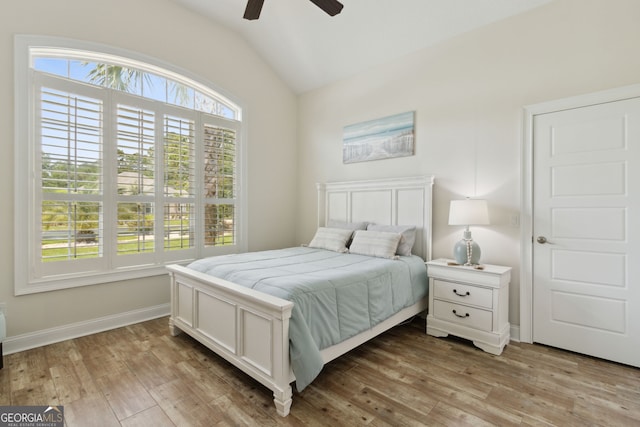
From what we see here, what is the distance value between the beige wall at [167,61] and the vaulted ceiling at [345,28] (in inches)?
11.1

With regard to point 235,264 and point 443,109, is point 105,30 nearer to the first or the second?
point 235,264

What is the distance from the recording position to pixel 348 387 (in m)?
2.11

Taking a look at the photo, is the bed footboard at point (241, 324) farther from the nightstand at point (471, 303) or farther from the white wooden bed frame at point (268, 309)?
the nightstand at point (471, 303)

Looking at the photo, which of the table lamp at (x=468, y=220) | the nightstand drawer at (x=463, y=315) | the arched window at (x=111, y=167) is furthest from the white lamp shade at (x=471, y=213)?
the arched window at (x=111, y=167)

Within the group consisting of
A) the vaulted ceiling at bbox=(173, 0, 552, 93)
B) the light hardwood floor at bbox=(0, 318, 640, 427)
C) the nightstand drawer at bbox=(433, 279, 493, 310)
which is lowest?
the light hardwood floor at bbox=(0, 318, 640, 427)

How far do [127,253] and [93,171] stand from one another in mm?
886

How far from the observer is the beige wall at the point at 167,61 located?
2.58 metres

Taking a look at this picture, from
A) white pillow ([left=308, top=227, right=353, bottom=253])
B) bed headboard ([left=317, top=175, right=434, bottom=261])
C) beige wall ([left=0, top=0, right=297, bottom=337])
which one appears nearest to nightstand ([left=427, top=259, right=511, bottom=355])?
bed headboard ([left=317, top=175, right=434, bottom=261])

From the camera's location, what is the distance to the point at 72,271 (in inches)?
115

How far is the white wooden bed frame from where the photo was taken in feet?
6.08

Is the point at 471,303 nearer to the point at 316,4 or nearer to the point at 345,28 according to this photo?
the point at 316,4

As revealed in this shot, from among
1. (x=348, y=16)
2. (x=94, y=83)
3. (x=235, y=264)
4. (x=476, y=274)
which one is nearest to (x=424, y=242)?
(x=476, y=274)

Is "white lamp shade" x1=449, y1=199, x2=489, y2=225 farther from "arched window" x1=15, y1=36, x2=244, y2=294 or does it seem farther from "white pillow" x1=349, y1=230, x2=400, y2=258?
"arched window" x1=15, y1=36, x2=244, y2=294

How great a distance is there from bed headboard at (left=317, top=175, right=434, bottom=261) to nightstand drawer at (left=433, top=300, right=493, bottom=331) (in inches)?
22.8
